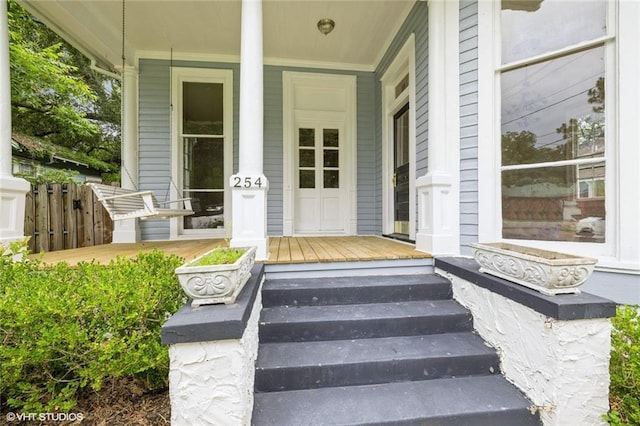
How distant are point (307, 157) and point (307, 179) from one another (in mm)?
381

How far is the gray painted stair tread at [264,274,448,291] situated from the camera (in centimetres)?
211

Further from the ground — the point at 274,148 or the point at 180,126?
the point at 180,126

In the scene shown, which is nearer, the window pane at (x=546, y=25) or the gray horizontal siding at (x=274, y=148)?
the window pane at (x=546, y=25)

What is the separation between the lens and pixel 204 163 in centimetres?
446

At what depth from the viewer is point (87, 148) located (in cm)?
966

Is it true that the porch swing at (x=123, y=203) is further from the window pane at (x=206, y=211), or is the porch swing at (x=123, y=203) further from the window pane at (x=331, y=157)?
the window pane at (x=331, y=157)

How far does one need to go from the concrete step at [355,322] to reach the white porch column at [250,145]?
70 centimetres

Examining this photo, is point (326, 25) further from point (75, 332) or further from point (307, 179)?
point (75, 332)

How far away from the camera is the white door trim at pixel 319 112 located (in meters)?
4.52

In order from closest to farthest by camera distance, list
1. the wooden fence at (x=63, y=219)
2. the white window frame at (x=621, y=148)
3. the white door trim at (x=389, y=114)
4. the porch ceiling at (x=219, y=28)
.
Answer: the white window frame at (x=621, y=148)
the porch ceiling at (x=219, y=28)
the wooden fence at (x=63, y=219)
the white door trim at (x=389, y=114)

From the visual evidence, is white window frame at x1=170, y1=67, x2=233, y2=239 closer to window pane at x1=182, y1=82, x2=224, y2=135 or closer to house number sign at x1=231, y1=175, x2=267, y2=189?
window pane at x1=182, y1=82, x2=224, y2=135

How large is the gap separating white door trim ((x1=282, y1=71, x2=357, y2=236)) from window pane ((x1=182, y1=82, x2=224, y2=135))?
1.07 m

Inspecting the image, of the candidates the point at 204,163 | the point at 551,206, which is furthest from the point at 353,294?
the point at 204,163

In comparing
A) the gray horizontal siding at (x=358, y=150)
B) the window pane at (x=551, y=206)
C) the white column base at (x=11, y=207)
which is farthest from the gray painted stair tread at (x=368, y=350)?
the gray horizontal siding at (x=358, y=150)
